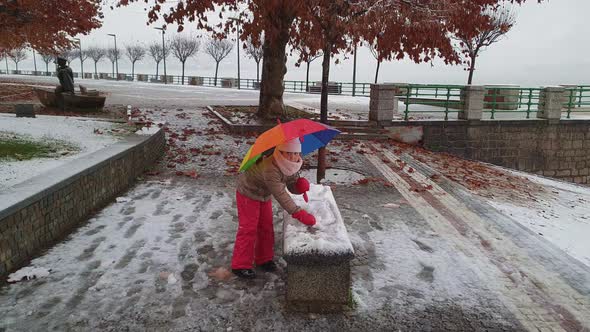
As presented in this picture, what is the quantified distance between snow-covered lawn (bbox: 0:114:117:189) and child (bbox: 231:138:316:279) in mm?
2891

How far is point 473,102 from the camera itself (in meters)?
14.9

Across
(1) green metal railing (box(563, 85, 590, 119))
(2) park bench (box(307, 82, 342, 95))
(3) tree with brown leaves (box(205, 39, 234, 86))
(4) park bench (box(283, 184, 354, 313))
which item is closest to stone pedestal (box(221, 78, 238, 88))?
(2) park bench (box(307, 82, 342, 95))

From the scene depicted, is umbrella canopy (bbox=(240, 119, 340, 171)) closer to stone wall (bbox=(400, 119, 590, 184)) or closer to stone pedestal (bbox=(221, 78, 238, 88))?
stone wall (bbox=(400, 119, 590, 184))

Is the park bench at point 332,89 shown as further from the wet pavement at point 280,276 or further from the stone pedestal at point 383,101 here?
the wet pavement at point 280,276

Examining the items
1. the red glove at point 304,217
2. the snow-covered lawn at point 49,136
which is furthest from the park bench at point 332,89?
the red glove at point 304,217

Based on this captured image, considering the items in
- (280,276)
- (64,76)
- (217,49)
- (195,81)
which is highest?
(217,49)

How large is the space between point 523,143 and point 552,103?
1902mm

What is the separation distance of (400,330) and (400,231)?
2.35 metres

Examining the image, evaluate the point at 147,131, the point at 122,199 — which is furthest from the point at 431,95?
the point at 122,199

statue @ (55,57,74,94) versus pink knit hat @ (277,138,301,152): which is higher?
statue @ (55,57,74,94)

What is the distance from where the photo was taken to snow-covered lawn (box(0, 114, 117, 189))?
571 cm

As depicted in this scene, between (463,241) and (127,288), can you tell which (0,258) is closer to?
(127,288)

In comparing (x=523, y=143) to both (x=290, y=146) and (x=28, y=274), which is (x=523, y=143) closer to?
(x=290, y=146)

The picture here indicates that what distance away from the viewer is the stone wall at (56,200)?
13.6ft
